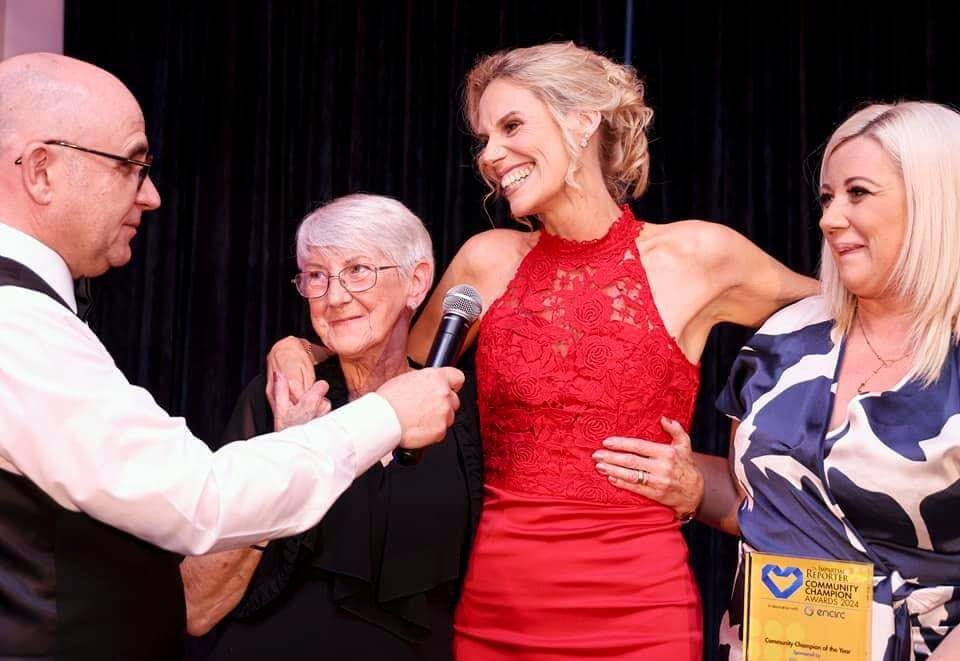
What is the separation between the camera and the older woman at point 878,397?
1715 mm

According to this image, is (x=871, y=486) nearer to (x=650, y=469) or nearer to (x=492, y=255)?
(x=650, y=469)

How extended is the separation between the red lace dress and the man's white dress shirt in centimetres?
73

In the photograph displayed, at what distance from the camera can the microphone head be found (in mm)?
1931

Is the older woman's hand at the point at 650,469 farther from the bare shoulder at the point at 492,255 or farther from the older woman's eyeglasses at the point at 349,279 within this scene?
the older woman's eyeglasses at the point at 349,279

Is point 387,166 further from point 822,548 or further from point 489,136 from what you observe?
point 822,548

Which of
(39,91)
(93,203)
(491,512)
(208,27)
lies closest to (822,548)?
(491,512)

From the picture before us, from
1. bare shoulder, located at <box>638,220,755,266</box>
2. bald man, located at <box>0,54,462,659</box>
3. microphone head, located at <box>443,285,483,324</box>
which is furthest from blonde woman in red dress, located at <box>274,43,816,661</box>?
→ bald man, located at <box>0,54,462,659</box>

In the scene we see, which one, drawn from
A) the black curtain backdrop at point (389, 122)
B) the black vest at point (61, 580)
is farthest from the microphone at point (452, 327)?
the black curtain backdrop at point (389, 122)

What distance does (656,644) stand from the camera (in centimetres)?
204

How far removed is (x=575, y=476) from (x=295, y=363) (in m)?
0.65

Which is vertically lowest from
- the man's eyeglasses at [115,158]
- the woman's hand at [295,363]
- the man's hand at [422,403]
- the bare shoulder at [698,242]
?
the woman's hand at [295,363]

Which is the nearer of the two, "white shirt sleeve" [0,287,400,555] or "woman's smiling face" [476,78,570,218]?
"white shirt sleeve" [0,287,400,555]

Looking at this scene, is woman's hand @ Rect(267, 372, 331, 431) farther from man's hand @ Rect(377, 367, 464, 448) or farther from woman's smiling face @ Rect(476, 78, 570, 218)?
woman's smiling face @ Rect(476, 78, 570, 218)

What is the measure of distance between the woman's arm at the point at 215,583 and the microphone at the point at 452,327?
399mm
